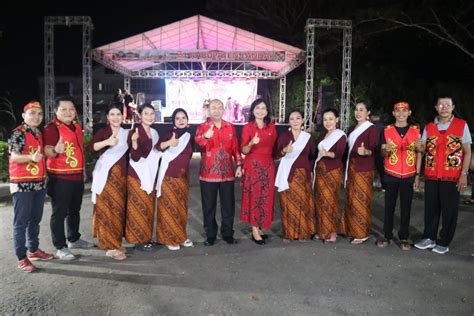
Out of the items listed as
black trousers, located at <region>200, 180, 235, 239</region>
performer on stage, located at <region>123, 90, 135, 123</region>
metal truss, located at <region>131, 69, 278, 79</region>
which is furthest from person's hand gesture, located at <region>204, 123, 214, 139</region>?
metal truss, located at <region>131, 69, 278, 79</region>

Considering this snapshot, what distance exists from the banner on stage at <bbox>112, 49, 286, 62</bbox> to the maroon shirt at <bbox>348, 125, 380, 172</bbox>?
9542 mm

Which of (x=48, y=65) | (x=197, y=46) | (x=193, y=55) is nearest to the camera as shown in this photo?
(x=48, y=65)

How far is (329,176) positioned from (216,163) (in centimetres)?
130

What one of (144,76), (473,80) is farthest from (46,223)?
(473,80)

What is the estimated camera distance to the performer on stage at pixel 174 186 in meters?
4.30

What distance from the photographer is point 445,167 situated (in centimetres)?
429

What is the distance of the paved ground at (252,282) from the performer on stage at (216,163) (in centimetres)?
38

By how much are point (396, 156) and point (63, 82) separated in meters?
31.2

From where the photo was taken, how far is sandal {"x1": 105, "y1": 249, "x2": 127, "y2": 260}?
13.3 ft

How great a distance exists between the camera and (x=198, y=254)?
4.23m

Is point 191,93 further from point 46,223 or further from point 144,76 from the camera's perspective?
point 46,223

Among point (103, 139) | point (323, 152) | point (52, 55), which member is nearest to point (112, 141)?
point (103, 139)

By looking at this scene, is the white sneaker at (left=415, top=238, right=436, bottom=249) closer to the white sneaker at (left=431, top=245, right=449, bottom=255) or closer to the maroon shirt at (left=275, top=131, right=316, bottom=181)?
the white sneaker at (left=431, top=245, right=449, bottom=255)

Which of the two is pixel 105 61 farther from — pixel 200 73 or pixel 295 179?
pixel 295 179
